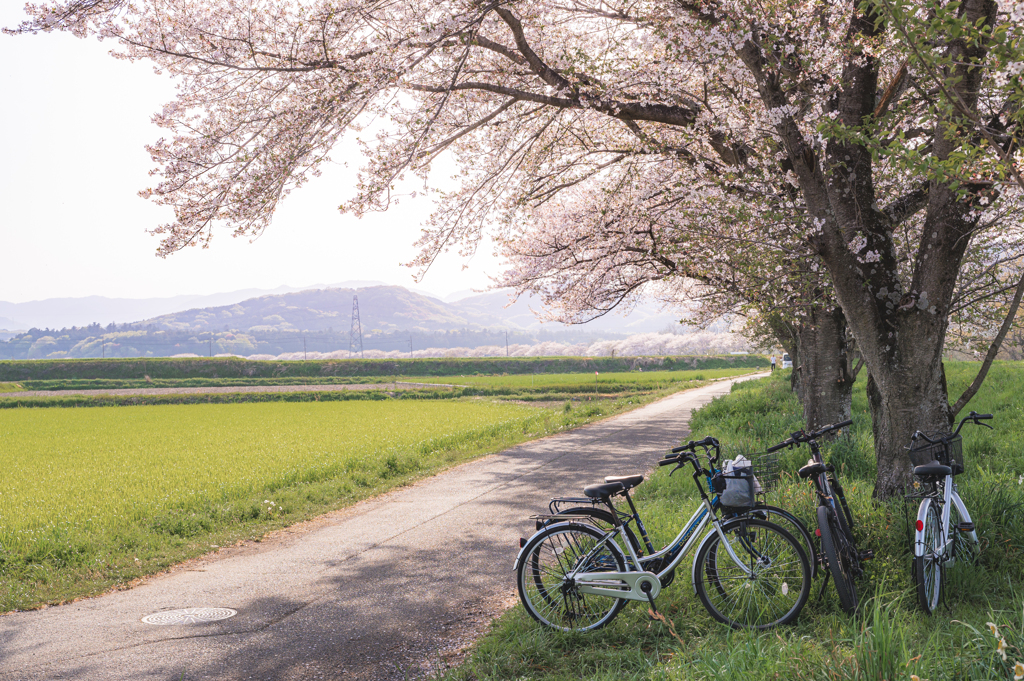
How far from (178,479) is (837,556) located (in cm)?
1235

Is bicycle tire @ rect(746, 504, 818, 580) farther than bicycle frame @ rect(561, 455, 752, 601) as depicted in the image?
No

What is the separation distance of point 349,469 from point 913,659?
11.4 m

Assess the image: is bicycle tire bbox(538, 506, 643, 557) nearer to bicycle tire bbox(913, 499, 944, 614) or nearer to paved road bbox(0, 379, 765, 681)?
paved road bbox(0, 379, 765, 681)

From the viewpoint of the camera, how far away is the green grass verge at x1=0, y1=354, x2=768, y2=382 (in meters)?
76.6

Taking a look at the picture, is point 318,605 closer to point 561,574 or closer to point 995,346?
point 561,574

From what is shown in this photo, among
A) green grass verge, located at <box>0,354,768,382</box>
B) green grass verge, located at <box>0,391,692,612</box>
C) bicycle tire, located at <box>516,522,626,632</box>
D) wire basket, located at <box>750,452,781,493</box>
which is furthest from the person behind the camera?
green grass verge, located at <box>0,354,768,382</box>

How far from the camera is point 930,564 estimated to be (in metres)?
4.47

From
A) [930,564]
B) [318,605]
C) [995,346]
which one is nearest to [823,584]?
[930,564]

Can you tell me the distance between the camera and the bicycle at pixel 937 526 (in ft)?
14.4

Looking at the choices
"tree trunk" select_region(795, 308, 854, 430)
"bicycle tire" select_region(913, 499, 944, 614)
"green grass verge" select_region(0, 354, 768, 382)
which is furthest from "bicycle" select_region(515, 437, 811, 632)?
"green grass verge" select_region(0, 354, 768, 382)

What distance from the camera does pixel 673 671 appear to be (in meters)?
3.68

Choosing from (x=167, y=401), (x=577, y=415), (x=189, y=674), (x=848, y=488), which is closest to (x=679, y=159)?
(x=848, y=488)

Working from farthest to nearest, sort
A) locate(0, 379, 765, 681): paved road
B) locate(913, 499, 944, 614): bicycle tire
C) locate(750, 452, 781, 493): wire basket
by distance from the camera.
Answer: locate(750, 452, 781, 493): wire basket
locate(0, 379, 765, 681): paved road
locate(913, 499, 944, 614): bicycle tire

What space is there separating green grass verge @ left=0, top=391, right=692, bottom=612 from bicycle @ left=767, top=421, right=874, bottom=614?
7005 millimetres
